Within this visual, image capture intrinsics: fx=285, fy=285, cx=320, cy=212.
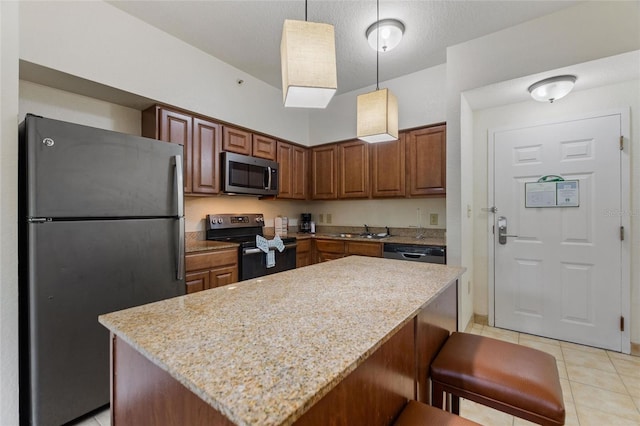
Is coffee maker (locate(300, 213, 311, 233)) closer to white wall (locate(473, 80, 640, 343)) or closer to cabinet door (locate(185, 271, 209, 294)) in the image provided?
cabinet door (locate(185, 271, 209, 294))

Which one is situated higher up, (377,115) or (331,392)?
(377,115)

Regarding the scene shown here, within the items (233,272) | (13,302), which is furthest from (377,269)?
(13,302)

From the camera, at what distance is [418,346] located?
1.11 meters

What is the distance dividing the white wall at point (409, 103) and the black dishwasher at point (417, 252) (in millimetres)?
1361

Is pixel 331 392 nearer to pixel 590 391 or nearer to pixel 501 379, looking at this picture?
pixel 501 379

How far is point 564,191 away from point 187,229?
3599 millimetres

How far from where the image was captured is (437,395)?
4.04 ft

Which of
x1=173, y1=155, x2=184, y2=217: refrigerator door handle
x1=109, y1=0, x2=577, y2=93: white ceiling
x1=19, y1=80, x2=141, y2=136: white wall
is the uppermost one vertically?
x1=109, y1=0, x2=577, y2=93: white ceiling

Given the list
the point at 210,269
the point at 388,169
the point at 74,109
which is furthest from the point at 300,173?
the point at 74,109

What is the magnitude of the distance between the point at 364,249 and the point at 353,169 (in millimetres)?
1079

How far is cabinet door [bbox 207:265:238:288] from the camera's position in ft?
8.29

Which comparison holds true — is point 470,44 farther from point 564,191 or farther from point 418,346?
point 418,346

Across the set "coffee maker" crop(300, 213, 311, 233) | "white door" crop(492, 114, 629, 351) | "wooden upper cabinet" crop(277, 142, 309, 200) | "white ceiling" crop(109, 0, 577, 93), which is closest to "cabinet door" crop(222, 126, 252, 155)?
"wooden upper cabinet" crop(277, 142, 309, 200)

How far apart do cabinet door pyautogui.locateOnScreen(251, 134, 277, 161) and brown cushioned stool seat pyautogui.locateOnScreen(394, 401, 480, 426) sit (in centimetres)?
290
